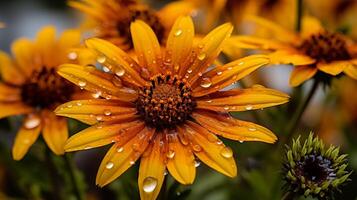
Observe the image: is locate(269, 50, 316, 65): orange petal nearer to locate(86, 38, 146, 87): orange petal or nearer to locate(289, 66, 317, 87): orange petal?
locate(289, 66, 317, 87): orange petal

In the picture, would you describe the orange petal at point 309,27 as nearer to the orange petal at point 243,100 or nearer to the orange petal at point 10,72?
the orange petal at point 243,100

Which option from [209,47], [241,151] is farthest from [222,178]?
[209,47]

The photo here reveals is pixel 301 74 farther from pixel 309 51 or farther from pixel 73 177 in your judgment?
pixel 73 177

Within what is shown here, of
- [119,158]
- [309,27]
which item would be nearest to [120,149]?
[119,158]

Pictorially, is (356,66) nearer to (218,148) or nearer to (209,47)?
(209,47)

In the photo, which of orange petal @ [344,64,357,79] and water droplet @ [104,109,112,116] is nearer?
water droplet @ [104,109,112,116]

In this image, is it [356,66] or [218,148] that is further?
[356,66]

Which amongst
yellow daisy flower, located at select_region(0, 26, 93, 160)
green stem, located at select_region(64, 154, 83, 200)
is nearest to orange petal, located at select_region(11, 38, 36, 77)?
yellow daisy flower, located at select_region(0, 26, 93, 160)

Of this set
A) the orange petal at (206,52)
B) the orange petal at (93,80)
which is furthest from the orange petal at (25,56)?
the orange petal at (206,52)
